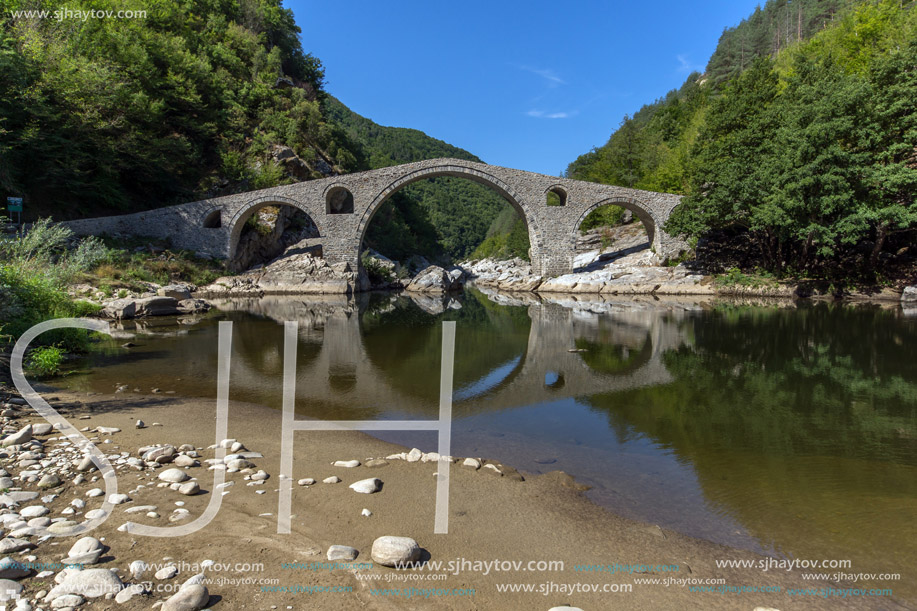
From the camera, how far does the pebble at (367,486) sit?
304 cm

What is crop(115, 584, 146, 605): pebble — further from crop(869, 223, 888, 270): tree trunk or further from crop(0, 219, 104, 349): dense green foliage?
crop(869, 223, 888, 270): tree trunk

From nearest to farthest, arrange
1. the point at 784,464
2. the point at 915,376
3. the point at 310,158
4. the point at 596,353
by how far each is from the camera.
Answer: the point at 784,464 < the point at 915,376 < the point at 596,353 < the point at 310,158

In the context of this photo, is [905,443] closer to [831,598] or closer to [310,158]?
[831,598]

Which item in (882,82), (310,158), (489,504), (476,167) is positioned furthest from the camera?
(310,158)

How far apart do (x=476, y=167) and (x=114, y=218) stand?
64.0ft

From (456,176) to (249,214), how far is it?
12.5m

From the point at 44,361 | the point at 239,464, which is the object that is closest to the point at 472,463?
the point at 239,464

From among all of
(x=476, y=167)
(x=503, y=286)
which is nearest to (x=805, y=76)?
(x=476, y=167)

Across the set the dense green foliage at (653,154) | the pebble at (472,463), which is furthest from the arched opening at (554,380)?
the dense green foliage at (653,154)

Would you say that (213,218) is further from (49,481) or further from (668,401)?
(668,401)

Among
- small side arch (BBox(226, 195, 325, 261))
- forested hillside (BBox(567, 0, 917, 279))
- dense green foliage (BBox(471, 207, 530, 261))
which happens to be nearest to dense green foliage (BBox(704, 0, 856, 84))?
forested hillside (BBox(567, 0, 917, 279))

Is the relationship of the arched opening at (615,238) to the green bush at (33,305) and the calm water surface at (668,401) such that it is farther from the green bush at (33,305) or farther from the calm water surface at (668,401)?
the green bush at (33,305)

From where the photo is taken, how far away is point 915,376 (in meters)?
6.86

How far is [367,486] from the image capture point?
3066 millimetres
